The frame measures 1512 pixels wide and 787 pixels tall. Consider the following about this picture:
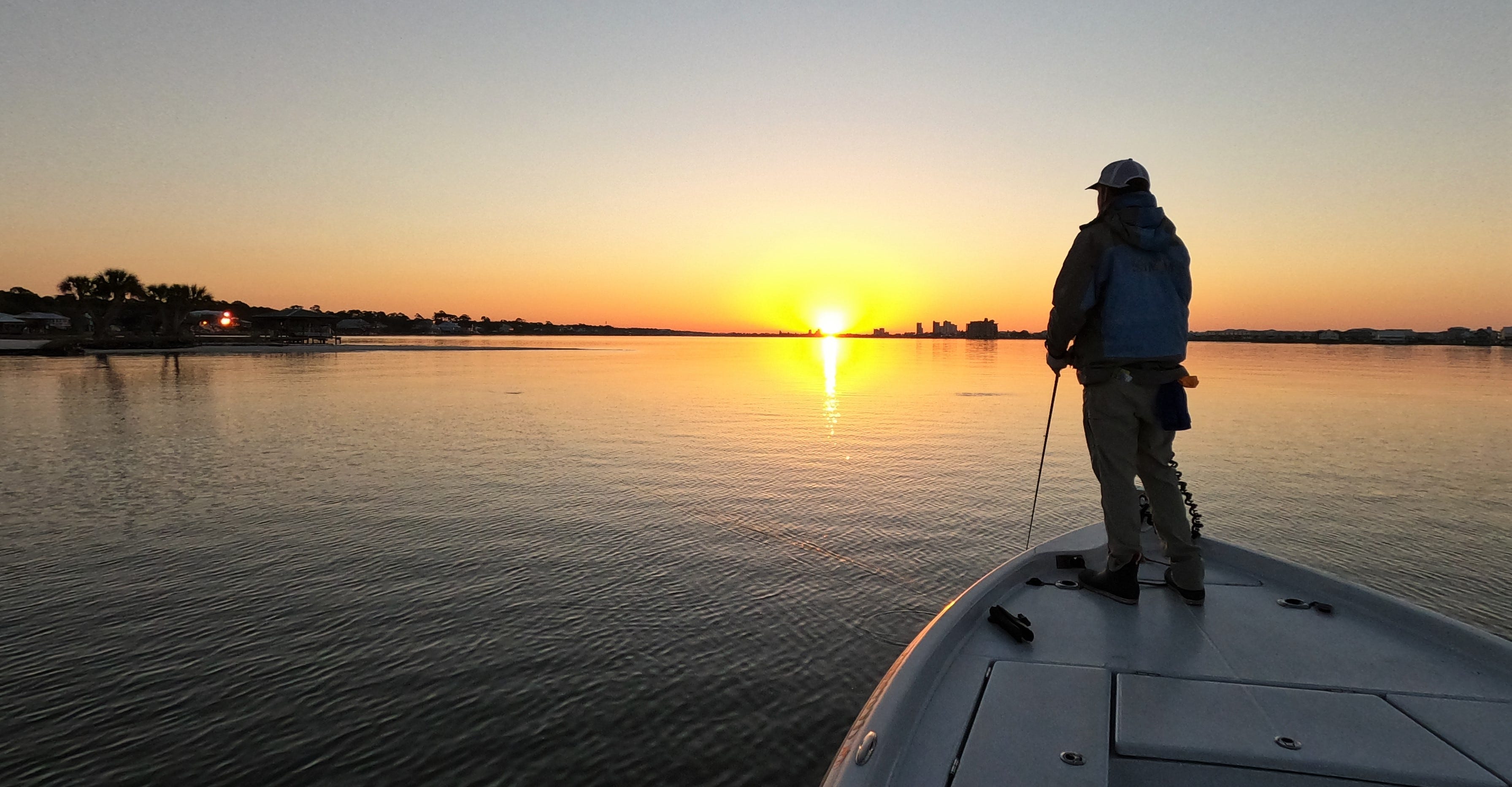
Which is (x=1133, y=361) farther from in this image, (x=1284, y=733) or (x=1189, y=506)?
(x=1284, y=733)

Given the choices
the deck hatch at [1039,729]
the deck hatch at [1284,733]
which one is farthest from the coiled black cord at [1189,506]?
the deck hatch at [1039,729]

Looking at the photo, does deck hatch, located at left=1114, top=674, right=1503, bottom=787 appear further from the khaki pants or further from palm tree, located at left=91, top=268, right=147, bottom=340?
palm tree, located at left=91, top=268, right=147, bottom=340

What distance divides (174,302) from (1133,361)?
111902 mm

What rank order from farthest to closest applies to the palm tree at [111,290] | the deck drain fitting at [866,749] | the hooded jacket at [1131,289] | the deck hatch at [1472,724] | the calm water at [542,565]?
the palm tree at [111,290]
the hooded jacket at [1131,289]
the calm water at [542,565]
the deck hatch at [1472,724]
the deck drain fitting at [866,749]

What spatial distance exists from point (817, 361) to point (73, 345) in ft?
220

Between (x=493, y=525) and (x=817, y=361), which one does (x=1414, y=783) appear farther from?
(x=817, y=361)

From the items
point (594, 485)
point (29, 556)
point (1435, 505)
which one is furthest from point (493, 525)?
point (1435, 505)

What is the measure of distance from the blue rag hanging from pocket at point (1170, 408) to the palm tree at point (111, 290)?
102501mm

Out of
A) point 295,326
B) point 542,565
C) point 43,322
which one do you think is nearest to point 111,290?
point 295,326

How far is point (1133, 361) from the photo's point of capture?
456 centimetres

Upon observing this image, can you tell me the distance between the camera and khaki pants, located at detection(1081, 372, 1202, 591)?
4465 millimetres

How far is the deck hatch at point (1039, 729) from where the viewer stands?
8.50ft

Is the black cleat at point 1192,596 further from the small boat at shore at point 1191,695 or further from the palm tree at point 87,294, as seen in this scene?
the palm tree at point 87,294

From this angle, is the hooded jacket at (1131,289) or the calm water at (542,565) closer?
the calm water at (542,565)
